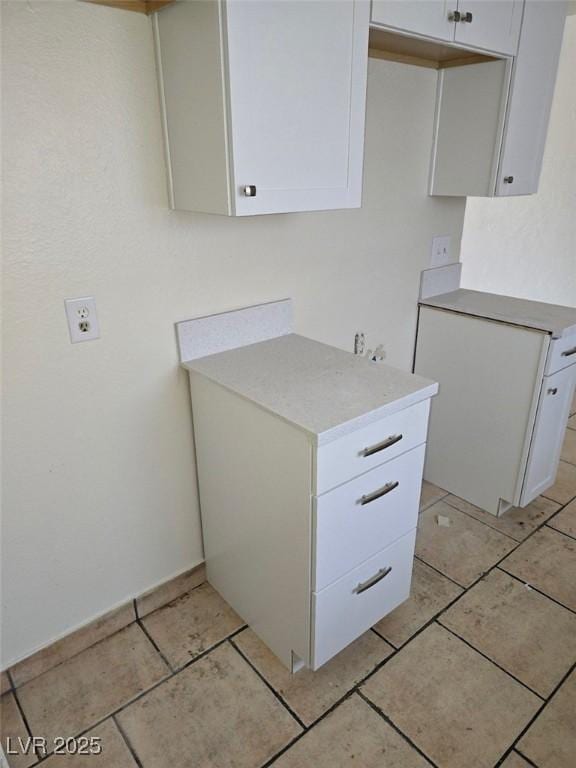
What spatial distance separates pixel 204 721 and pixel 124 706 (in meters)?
0.24

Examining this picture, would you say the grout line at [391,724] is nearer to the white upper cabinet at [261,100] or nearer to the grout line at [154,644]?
the grout line at [154,644]

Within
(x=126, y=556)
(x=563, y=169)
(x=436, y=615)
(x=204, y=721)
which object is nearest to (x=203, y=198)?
(x=126, y=556)

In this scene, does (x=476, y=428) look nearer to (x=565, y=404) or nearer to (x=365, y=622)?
(x=565, y=404)

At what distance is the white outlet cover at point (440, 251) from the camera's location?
7.75 feet

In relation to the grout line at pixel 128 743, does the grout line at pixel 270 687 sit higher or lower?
higher

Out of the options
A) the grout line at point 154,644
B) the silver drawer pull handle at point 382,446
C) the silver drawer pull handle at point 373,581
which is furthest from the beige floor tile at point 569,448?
the grout line at point 154,644

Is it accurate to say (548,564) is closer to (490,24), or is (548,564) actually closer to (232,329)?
(232,329)

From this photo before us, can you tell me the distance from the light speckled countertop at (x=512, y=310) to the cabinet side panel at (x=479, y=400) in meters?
0.03

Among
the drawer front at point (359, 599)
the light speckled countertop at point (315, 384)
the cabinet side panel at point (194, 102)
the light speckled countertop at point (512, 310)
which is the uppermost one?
the cabinet side panel at point (194, 102)

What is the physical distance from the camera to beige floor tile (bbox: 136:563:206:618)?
5.92 ft

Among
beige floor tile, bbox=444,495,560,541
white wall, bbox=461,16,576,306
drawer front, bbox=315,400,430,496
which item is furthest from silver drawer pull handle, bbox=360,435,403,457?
white wall, bbox=461,16,576,306

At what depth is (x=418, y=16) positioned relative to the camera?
150 centimetres

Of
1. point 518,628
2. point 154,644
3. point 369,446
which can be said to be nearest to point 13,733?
point 154,644

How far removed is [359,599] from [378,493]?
0.35m
